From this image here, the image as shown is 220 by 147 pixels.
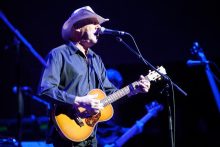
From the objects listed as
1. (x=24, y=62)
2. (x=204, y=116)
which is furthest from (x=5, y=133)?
(x=204, y=116)

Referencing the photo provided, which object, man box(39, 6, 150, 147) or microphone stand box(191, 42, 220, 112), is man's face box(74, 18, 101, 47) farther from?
microphone stand box(191, 42, 220, 112)

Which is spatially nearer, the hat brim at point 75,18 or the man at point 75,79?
the man at point 75,79

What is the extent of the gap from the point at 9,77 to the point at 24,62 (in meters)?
0.37

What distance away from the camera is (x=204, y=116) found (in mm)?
6832

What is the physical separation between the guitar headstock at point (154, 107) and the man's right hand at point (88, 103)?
317cm

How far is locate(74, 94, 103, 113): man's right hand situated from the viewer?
131 inches

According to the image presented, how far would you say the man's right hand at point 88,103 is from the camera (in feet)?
10.9

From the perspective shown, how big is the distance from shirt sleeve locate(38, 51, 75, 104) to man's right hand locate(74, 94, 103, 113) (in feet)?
0.19

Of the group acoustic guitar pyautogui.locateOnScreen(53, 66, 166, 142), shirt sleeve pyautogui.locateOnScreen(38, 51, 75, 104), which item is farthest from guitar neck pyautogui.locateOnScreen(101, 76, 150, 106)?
shirt sleeve pyautogui.locateOnScreen(38, 51, 75, 104)

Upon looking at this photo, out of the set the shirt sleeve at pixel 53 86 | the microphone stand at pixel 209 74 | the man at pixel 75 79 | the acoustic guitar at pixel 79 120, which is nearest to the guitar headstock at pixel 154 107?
the microphone stand at pixel 209 74

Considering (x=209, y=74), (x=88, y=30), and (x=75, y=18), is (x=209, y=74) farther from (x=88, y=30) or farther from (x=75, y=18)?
(x=75, y=18)

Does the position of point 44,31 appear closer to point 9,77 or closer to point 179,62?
point 9,77

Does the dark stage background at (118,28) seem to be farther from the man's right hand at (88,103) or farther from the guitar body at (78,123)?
the man's right hand at (88,103)

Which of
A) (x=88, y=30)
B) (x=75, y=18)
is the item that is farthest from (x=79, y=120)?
(x=75, y=18)
